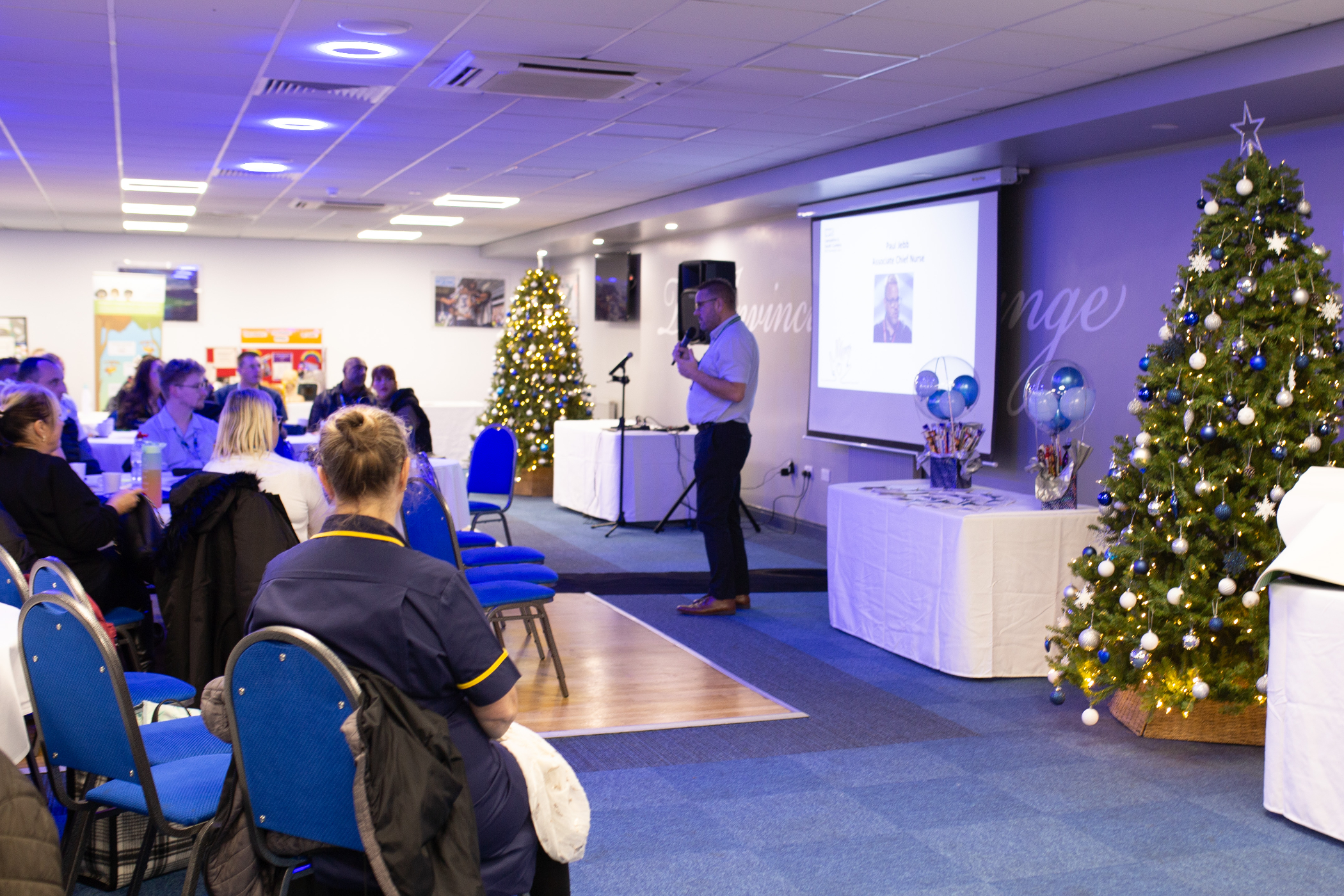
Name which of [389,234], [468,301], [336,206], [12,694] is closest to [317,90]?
[12,694]

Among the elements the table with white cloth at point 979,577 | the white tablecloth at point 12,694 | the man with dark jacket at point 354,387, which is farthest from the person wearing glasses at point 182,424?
the table with white cloth at point 979,577

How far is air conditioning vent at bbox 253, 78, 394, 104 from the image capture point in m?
5.77

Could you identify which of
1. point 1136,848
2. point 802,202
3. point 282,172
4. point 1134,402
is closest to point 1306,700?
point 1136,848

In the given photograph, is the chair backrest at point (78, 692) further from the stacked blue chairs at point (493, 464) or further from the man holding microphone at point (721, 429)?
A: the stacked blue chairs at point (493, 464)

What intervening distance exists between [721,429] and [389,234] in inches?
352

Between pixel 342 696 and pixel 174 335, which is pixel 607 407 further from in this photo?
pixel 342 696

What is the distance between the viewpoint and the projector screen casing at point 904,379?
7.05m

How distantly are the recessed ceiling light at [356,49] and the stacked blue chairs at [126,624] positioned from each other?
250cm

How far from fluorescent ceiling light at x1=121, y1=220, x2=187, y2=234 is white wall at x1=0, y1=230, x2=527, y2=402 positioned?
2.29 ft

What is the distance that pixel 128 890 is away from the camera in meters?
2.77

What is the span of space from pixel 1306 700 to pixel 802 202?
628 cm

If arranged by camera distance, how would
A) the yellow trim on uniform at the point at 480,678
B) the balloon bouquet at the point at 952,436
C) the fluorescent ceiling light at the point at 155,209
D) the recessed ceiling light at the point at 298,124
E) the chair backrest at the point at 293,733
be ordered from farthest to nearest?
1. the fluorescent ceiling light at the point at 155,209
2. the recessed ceiling light at the point at 298,124
3. the balloon bouquet at the point at 952,436
4. the yellow trim on uniform at the point at 480,678
5. the chair backrest at the point at 293,733

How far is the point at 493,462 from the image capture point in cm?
793

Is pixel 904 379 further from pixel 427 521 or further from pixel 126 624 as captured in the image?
pixel 126 624
